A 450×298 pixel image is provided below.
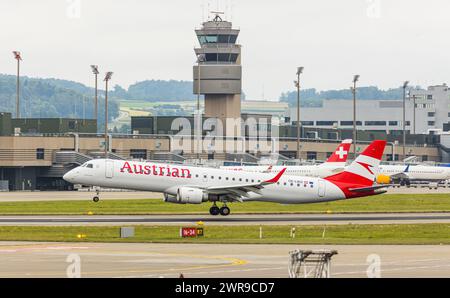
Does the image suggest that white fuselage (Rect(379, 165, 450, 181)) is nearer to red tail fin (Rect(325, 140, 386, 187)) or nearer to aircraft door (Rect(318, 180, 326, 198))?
red tail fin (Rect(325, 140, 386, 187))

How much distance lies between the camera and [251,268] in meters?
41.4

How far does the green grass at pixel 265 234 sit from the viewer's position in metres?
55.6

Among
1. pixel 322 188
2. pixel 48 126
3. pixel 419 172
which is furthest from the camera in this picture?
pixel 48 126

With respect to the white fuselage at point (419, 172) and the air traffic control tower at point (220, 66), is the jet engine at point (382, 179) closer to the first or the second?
the white fuselage at point (419, 172)

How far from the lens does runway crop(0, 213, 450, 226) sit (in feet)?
229

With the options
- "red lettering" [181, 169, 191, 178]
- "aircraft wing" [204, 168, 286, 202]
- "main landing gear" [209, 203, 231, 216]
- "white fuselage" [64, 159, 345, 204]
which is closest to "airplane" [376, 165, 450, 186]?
"white fuselage" [64, 159, 345, 204]

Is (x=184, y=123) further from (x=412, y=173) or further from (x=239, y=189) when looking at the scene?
(x=239, y=189)

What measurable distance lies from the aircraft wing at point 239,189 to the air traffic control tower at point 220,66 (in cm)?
11435

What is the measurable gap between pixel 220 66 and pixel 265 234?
5253 inches

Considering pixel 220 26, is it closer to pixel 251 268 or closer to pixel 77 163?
pixel 77 163

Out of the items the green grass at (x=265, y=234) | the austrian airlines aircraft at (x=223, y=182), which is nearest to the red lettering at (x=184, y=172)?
the austrian airlines aircraft at (x=223, y=182)

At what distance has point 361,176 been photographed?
81500mm

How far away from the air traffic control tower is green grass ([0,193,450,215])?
93328 mm

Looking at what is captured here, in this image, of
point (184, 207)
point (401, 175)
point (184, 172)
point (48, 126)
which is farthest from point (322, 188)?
point (48, 126)
